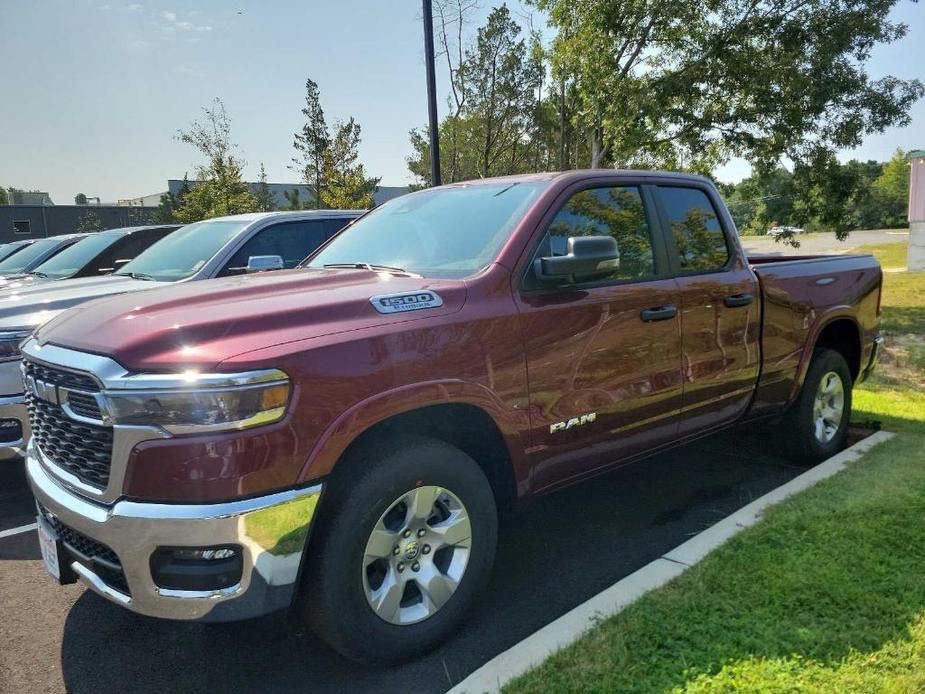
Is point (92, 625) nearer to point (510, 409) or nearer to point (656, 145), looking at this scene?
point (510, 409)

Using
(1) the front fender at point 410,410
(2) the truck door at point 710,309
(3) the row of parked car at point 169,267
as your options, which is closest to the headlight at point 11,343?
(3) the row of parked car at point 169,267

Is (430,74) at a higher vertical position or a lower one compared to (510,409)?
higher

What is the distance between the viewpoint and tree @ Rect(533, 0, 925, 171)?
432 inches

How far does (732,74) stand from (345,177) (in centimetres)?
1142

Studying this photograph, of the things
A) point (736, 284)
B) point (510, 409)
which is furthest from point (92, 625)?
point (736, 284)

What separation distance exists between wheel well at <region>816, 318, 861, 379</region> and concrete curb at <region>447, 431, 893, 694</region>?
139cm

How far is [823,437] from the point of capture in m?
5.03

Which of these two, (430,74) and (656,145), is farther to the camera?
(656,145)

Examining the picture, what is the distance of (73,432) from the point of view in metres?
2.56

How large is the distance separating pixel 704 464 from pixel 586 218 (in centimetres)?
255

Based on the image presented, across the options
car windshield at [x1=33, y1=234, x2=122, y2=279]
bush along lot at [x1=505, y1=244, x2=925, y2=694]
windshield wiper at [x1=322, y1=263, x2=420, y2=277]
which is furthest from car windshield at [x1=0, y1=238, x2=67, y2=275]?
bush along lot at [x1=505, y1=244, x2=925, y2=694]

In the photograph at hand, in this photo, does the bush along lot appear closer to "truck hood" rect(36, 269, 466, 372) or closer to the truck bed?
the truck bed

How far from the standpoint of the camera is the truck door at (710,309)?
Result: 3.84 m

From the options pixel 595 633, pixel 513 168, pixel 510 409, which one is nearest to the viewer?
pixel 595 633
